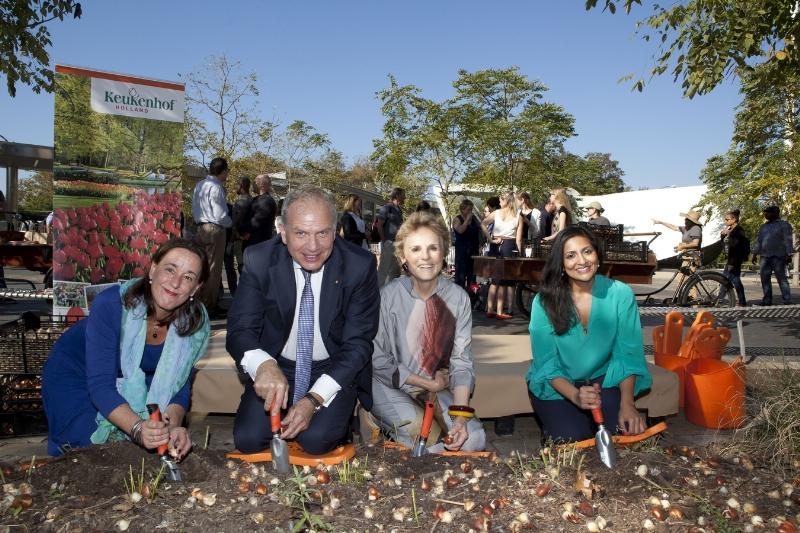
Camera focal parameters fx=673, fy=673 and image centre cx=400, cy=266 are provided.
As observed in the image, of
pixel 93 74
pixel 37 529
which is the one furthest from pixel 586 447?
pixel 93 74

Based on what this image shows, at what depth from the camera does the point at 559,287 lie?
3.57 m

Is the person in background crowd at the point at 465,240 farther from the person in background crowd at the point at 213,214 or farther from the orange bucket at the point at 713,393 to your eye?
the orange bucket at the point at 713,393

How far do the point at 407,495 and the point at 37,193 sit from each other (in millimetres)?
52253

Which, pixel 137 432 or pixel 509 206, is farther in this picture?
pixel 509 206

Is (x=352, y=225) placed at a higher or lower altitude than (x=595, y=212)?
lower

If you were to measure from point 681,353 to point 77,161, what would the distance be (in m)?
4.71

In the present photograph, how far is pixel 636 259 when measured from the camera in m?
7.71

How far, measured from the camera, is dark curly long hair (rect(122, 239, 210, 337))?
3.02 metres

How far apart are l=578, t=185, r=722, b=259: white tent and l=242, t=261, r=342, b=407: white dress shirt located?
29.4 m

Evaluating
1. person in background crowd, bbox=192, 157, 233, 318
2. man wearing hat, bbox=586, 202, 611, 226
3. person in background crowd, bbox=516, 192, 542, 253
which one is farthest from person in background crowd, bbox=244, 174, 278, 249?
man wearing hat, bbox=586, 202, 611, 226

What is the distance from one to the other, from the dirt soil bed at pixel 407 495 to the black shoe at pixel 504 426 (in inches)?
78.6

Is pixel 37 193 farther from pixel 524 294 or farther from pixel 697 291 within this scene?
pixel 697 291

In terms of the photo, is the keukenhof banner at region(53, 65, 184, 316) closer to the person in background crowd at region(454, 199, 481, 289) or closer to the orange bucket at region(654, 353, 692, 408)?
the orange bucket at region(654, 353, 692, 408)

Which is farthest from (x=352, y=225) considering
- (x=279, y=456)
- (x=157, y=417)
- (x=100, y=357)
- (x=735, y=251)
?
(x=279, y=456)
